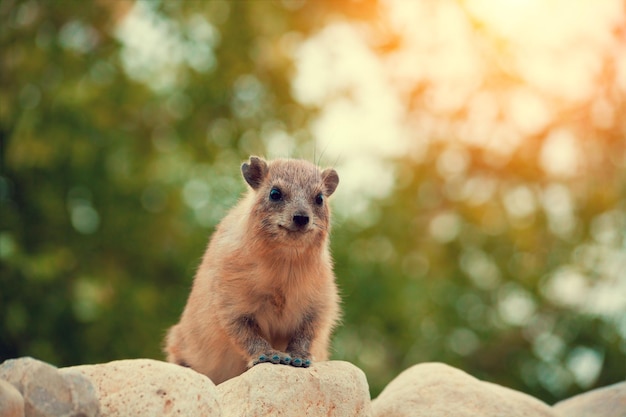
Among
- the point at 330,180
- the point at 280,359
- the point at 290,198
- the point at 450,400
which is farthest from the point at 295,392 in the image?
the point at 330,180

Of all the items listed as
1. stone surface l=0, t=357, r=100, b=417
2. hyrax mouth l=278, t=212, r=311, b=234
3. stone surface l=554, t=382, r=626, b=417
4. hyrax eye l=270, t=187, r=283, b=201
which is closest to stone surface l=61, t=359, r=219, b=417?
stone surface l=0, t=357, r=100, b=417

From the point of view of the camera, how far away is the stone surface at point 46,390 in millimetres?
4857

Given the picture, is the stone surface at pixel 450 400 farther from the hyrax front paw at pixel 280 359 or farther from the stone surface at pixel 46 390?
the stone surface at pixel 46 390

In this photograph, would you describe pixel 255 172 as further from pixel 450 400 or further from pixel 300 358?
pixel 450 400

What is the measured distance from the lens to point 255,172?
285 inches

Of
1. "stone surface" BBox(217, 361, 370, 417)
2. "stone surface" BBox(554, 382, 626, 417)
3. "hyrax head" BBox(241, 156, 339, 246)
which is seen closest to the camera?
"stone surface" BBox(217, 361, 370, 417)

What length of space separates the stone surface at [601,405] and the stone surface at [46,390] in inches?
181

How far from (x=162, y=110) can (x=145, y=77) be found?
0.74m

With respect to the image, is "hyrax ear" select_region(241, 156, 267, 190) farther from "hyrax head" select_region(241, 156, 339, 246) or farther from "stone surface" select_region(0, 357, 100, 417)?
"stone surface" select_region(0, 357, 100, 417)

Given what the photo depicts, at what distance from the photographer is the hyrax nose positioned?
21.2 ft

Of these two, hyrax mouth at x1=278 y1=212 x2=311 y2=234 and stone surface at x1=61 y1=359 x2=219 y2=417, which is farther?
Result: hyrax mouth at x1=278 y1=212 x2=311 y2=234

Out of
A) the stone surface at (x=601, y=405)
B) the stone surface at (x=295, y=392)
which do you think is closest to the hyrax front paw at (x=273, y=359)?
the stone surface at (x=295, y=392)

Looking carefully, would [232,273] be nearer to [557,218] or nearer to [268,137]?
[268,137]

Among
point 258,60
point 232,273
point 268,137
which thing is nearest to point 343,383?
point 232,273
